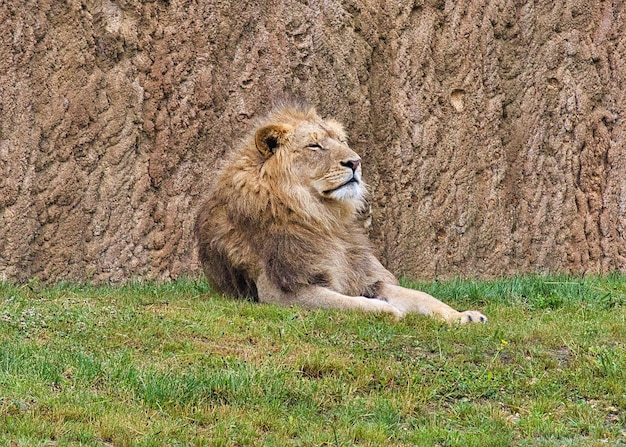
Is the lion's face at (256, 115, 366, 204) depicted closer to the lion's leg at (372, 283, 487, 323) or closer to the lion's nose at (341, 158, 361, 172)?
the lion's nose at (341, 158, 361, 172)

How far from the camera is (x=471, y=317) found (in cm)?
827

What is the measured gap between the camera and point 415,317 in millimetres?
8242

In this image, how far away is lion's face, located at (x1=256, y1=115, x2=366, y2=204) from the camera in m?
9.20

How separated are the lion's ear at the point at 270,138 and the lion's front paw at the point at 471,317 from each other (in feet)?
6.99

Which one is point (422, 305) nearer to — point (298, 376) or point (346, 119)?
point (298, 376)

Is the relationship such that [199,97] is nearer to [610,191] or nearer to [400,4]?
[400,4]

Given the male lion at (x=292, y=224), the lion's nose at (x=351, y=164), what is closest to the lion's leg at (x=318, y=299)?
the male lion at (x=292, y=224)

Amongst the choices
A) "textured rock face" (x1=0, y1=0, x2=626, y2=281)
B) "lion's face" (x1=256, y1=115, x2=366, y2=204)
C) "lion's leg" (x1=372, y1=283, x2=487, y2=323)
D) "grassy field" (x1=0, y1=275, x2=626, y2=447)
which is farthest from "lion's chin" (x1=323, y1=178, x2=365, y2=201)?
"textured rock face" (x1=0, y1=0, x2=626, y2=281)

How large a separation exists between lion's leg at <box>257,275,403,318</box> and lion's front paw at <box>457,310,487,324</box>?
0.44 m

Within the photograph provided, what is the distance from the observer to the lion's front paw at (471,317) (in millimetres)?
8211

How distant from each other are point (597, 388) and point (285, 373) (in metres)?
1.82

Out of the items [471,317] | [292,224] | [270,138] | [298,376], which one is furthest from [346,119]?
[298,376]

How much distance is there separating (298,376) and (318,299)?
199cm

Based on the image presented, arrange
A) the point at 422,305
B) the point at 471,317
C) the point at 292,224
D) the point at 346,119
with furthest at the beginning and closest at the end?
the point at 346,119
the point at 292,224
the point at 422,305
the point at 471,317
